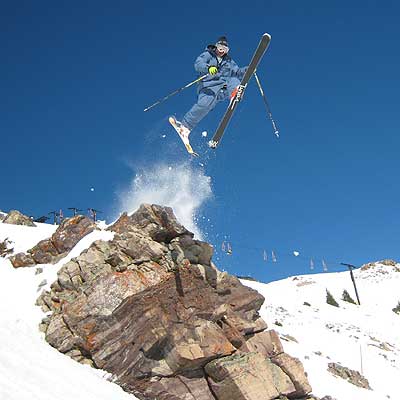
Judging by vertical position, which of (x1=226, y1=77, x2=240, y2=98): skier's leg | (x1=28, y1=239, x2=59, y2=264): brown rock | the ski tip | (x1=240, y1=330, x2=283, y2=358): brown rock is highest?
(x1=226, y1=77, x2=240, y2=98): skier's leg

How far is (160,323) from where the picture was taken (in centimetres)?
1198

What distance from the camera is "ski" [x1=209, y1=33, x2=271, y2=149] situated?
39.9 ft

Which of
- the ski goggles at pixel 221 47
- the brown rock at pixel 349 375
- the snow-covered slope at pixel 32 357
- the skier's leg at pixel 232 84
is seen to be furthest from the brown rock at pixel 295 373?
the ski goggles at pixel 221 47

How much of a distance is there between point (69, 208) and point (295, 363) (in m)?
36.4

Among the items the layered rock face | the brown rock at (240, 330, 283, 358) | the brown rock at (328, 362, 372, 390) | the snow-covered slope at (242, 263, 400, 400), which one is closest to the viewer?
the layered rock face

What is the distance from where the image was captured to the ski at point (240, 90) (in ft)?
39.9

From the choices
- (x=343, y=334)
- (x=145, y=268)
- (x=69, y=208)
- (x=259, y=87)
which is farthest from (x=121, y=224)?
(x=69, y=208)

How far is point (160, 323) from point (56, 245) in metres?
5.88

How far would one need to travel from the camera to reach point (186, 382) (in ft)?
38.0

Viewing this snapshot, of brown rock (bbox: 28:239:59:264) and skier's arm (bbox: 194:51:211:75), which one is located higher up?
skier's arm (bbox: 194:51:211:75)

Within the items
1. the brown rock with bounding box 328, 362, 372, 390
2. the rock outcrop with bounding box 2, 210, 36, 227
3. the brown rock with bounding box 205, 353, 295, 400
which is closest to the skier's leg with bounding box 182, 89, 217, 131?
the brown rock with bounding box 205, 353, 295, 400

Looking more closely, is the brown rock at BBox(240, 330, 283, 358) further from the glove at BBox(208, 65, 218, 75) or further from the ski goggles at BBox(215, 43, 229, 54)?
the ski goggles at BBox(215, 43, 229, 54)

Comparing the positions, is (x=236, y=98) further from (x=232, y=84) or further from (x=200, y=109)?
(x=200, y=109)

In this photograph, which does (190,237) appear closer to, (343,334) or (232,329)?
(232,329)
